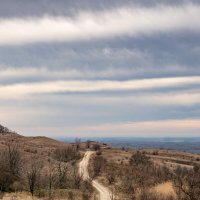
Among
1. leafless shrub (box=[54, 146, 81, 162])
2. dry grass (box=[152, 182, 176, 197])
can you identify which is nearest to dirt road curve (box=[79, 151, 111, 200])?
leafless shrub (box=[54, 146, 81, 162])

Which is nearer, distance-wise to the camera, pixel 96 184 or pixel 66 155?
pixel 96 184

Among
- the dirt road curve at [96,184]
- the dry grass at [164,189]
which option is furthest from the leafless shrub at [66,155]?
the dry grass at [164,189]

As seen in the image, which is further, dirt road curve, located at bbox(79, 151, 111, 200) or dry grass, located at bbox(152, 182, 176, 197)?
dirt road curve, located at bbox(79, 151, 111, 200)

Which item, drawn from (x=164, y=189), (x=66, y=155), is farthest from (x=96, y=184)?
(x=66, y=155)

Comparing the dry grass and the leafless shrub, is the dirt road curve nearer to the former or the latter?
the leafless shrub

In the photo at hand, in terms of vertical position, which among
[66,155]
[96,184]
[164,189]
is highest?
[66,155]

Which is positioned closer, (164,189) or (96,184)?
(164,189)

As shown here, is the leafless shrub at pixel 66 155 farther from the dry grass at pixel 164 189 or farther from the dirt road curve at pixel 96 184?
the dry grass at pixel 164 189

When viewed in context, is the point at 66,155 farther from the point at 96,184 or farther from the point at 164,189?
the point at 164,189

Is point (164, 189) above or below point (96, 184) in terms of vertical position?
above

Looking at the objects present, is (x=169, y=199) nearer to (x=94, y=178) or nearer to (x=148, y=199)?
(x=148, y=199)

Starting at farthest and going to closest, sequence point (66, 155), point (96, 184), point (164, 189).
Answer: point (66, 155) → point (96, 184) → point (164, 189)

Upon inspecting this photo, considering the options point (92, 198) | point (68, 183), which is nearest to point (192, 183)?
point (92, 198)

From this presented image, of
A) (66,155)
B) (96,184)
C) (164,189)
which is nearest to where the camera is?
(164,189)
